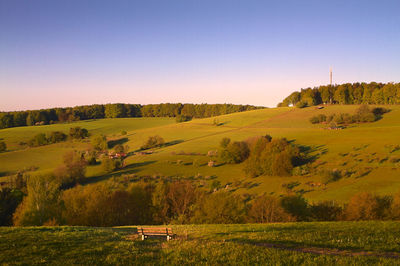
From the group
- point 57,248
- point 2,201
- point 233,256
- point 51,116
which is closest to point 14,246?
point 57,248

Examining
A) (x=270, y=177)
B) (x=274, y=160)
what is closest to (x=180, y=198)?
(x=270, y=177)

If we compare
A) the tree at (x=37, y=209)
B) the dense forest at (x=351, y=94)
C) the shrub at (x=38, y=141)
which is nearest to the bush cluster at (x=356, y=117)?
the dense forest at (x=351, y=94)

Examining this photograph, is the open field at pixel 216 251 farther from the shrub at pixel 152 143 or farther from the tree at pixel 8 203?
the shrub at pixel 152 143

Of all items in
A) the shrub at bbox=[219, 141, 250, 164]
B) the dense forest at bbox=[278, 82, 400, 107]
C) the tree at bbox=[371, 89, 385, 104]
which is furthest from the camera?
the tree at bbox=[371, 89, 385, 104]

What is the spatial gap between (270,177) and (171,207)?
27.1 meters

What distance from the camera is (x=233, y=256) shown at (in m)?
9.77

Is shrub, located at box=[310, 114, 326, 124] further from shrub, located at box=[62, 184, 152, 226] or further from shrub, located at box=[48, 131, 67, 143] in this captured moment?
shrub, located at box=[48, 131, 67, 143]

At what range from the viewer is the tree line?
30.2m

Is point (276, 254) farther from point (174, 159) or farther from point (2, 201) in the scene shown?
point (174, 159)

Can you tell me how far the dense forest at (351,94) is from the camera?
134 meters

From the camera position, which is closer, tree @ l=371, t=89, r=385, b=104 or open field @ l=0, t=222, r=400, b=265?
open field @ l=0, t=222, r=400, b=265

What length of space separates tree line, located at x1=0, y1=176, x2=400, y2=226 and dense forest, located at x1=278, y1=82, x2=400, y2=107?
383ft

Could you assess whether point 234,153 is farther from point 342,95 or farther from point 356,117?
point 342,95

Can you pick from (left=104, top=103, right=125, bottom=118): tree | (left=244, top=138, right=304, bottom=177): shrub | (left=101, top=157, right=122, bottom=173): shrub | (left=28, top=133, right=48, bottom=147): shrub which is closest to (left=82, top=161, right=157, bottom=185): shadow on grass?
(left=101, top=157, right=122, bottom=173): shrub
